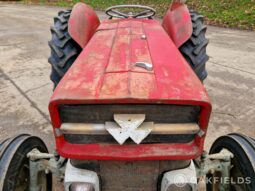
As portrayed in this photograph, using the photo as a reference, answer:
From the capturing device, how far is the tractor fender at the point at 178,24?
310 centimetres

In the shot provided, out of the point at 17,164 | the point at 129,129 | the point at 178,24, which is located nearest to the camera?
the point at 129,129

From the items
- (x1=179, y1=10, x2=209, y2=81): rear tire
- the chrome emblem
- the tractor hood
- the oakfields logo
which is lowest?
the oakfields logo

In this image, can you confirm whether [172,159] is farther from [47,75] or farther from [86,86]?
[47,75]

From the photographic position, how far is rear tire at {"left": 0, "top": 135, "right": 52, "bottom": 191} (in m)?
2.07

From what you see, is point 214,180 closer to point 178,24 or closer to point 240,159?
point 240,159

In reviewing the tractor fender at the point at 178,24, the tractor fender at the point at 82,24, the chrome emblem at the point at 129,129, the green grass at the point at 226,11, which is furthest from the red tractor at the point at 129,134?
the green grass at the point at 226,11

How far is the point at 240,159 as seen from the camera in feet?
7.30

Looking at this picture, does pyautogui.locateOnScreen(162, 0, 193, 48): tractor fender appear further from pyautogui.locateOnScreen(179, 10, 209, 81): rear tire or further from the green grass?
the green grass

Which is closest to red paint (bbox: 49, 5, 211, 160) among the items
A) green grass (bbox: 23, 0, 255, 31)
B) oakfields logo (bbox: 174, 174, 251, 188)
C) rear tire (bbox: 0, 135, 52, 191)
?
oakfields logo (bbox: 174, 174, 251, 188)

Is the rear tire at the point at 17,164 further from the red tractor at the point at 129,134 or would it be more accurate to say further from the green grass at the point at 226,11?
the green grass at the point at 226,11

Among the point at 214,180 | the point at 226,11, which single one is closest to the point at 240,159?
the point at 214,180

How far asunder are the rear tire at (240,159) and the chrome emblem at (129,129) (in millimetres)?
798

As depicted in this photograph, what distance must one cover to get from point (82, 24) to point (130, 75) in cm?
142

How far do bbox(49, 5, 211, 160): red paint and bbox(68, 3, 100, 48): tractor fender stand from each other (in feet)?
2.59
